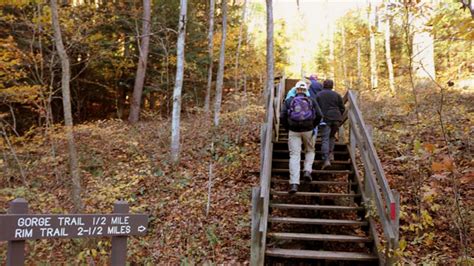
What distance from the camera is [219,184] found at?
9.55 m

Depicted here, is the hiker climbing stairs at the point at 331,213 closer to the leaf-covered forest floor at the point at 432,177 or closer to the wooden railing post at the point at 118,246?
the leaf-covered forest floor at the point at 432,177

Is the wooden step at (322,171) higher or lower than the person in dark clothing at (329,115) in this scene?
lower

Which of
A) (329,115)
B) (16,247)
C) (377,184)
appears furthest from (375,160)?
(16,247)

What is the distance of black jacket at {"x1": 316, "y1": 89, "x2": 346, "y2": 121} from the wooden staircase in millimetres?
809

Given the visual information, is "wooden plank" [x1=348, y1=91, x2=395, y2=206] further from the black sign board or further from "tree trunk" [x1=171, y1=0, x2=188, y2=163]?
"tree trunk" [x1=171, y1=0, x2=188, y2=163]

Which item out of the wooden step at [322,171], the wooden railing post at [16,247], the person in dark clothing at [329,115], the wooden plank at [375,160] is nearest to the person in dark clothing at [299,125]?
the wooden step at [322,171]

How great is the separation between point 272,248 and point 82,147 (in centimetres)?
1018

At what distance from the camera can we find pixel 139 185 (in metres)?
10.6

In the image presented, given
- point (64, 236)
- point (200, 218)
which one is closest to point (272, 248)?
point (200, 218)

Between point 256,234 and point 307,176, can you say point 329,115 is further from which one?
point 256,234

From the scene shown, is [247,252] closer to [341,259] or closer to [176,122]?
[341,259]

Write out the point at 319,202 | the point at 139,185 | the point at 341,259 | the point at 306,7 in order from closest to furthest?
the point at 341,259, the point at 319,202, the point at 139,185, the point at 306,7

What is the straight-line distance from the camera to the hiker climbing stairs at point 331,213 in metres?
5.87

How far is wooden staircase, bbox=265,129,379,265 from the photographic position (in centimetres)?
609
